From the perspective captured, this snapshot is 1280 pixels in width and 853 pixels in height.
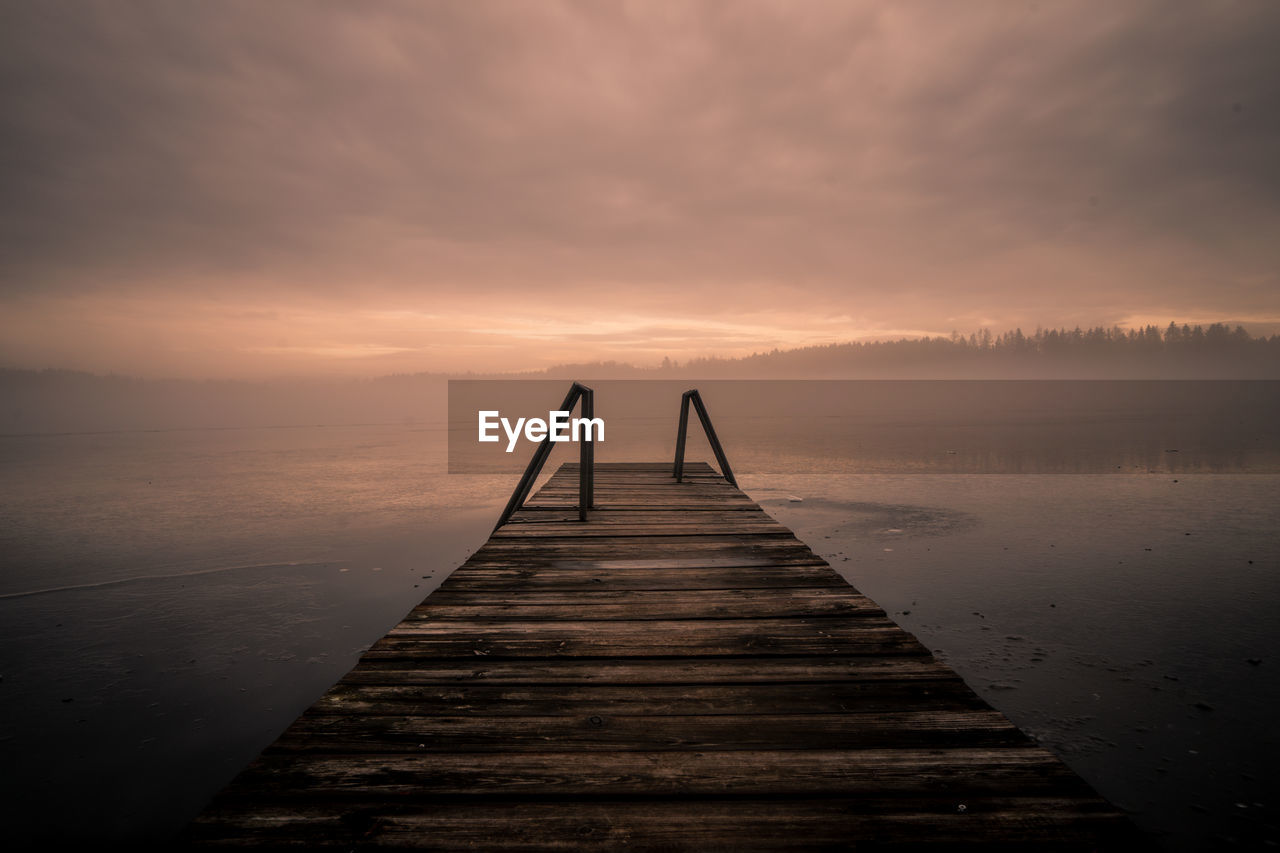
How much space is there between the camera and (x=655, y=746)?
2.24 m

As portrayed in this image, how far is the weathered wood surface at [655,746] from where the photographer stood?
1.78 meters

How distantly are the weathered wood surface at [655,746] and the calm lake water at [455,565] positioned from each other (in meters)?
2.88

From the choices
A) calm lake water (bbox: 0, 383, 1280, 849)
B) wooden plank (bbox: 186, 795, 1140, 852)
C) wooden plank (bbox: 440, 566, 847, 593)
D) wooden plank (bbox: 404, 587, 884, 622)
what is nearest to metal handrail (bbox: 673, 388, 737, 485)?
calm lake water (bbox: 0, 383, 1280, 849)

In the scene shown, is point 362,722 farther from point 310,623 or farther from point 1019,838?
point 310,623

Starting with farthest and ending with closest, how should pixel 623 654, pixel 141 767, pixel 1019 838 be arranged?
1. pixel 141 767
2. pixel 623 654
3. pixel 1019 838

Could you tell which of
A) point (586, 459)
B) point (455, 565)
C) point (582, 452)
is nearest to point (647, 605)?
point (586, 459)

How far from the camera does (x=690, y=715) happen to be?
2.47m

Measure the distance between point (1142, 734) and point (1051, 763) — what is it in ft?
13.3

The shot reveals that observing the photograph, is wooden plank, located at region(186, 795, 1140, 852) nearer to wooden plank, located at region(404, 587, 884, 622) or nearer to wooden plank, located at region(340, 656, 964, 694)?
wooden plank, located at region(340, 656, 964, 694)

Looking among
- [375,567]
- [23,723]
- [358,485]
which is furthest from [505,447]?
[23,723]

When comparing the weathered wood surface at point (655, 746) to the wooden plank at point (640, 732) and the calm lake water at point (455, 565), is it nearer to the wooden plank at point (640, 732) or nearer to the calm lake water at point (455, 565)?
the wooden plank at point (640, 732)

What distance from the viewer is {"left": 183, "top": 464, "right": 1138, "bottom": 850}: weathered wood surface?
1.78 metres

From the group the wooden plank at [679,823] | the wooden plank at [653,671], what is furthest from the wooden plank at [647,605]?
the wooden plank at [679,823]

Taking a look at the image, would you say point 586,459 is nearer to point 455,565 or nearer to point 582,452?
point 582,452
